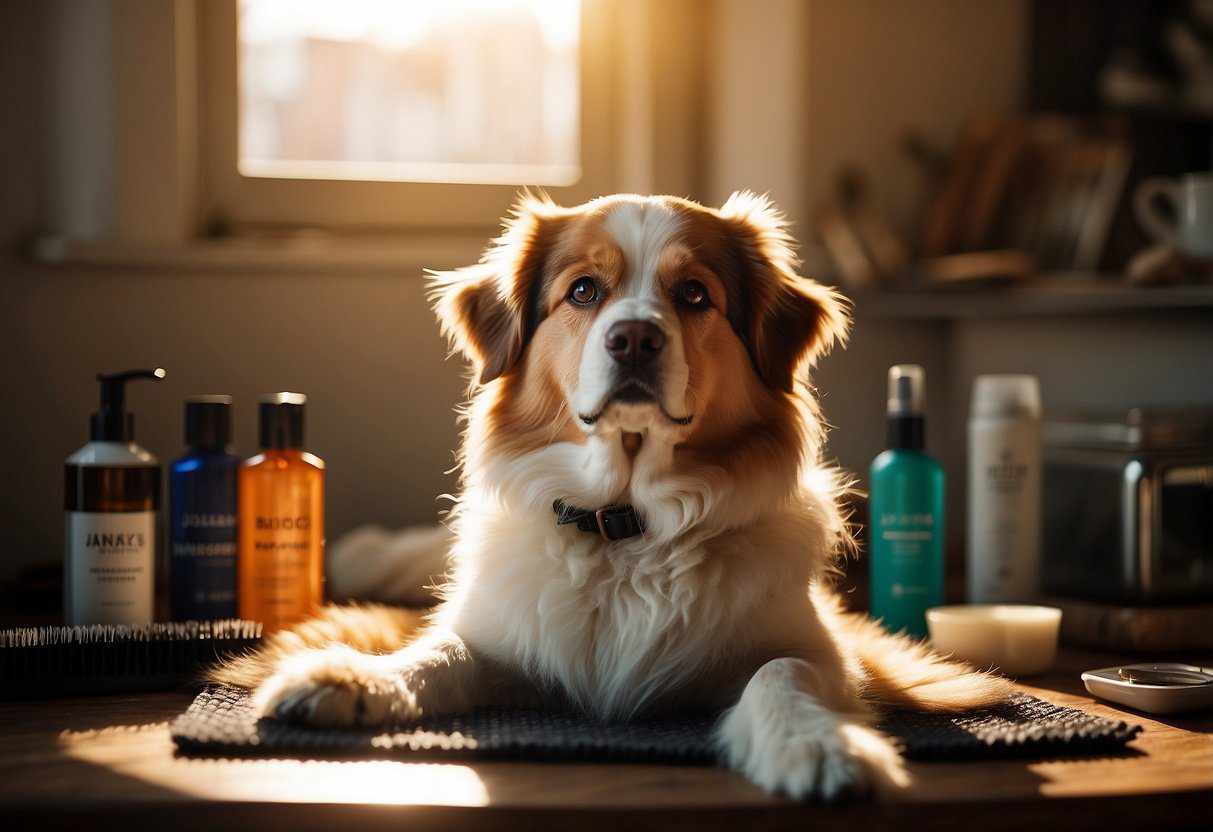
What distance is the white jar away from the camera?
1.72 metres

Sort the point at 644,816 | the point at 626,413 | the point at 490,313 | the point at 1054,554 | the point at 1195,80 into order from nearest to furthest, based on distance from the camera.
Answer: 1. the point at 644,816
2. the point at 626,413
3. the point at 490,313
4. the point at 1054,554
5. the point at 1195,80

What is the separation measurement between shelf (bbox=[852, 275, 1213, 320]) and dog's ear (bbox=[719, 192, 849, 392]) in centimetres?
76

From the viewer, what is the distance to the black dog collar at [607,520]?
1.28m

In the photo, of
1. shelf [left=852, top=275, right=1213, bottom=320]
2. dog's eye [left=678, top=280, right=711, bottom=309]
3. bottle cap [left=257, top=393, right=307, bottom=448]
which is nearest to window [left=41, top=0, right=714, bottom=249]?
shelf [left=852, top=275, right=1213, bottom=320]

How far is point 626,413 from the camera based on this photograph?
1.22m

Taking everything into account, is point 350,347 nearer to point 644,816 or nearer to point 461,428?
point 461,428

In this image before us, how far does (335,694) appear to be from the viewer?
1.08m

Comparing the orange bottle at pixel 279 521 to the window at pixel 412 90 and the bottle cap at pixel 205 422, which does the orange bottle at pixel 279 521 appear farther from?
the window at pixel 412 90

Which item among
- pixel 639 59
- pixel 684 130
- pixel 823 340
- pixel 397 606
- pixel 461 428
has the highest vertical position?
pixel 639 59

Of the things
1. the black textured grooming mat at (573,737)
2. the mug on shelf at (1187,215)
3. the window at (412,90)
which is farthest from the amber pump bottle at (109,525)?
the mug on shelf at (1187,215)

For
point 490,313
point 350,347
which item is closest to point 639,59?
point 350,347

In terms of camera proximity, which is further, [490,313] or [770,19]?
[770,19]

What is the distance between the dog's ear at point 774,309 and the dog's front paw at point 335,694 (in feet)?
1.98

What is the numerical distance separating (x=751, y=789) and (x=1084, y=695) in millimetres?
594
